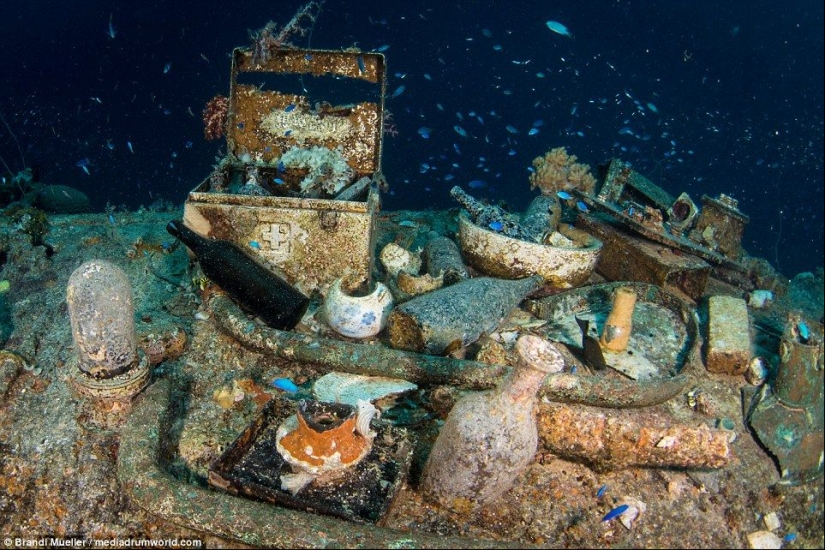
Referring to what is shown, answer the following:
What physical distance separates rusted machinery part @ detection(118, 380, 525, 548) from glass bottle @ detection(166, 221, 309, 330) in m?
1.71

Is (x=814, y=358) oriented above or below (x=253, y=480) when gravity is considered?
above

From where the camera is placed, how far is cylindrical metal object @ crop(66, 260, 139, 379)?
2.92m

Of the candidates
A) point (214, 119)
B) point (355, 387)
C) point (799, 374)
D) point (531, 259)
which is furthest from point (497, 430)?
point (214, 119)

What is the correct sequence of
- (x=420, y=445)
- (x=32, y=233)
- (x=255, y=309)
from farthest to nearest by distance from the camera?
1. (x=32, y=233)
2. (x=255, y=309)
3. (x=420, y=445)

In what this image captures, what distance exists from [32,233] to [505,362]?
5962 millimetres

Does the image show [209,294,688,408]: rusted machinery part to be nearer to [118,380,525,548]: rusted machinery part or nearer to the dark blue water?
[118,380,525,548]: rusted machinery part

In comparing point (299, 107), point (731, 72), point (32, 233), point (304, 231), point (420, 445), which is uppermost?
point (731, 72)

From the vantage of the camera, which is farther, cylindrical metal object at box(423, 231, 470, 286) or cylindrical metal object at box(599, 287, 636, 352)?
cylindrical metal object at box(423, 231, 470, 286)

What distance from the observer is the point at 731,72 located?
36.5 metres

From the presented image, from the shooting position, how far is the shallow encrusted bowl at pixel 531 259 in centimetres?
516

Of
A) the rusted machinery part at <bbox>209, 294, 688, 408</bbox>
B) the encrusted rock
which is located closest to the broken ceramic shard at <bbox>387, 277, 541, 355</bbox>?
the rusted machinery part at <bbox>209, 294, 688, 408</bbox>

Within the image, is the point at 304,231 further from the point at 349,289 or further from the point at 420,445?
the point at 420,445

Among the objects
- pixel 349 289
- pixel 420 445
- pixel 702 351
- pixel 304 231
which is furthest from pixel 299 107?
pixel 702 351

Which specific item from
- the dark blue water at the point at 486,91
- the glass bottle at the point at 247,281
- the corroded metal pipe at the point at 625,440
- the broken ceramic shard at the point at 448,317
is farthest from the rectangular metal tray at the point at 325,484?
the dark blue water at the point at 486,91
